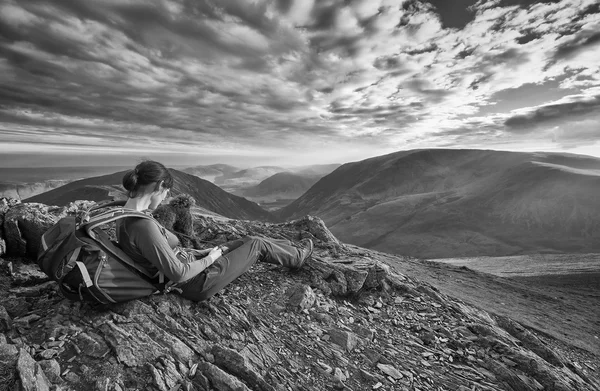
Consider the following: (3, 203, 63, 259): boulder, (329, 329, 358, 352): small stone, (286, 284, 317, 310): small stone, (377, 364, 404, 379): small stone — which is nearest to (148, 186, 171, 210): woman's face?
(286, 284, 317, 310): small stone

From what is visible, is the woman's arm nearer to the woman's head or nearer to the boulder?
the woman's head

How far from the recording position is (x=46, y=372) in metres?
4.12

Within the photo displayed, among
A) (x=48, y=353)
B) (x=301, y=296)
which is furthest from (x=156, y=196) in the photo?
(x=301, y=296)

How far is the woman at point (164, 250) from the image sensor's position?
188 inches

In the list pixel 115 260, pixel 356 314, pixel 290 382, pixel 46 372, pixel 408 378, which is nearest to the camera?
pixel 46 372

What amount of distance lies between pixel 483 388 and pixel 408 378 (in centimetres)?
160

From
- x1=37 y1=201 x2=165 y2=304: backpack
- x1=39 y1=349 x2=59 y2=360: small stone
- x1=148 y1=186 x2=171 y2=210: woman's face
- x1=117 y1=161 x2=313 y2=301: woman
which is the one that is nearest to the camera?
x1=39 y1=349 x2=59 y2=360: small stone

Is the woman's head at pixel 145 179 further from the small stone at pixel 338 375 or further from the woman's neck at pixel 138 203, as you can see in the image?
the small stone at pixel 338 375

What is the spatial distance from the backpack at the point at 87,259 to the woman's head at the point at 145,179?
439 mm

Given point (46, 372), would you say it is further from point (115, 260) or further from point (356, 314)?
point (356, 314)

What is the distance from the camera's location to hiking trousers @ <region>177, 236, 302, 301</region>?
19.5ft

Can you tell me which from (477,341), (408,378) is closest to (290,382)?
(408,378)

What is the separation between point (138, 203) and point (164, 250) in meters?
0.96

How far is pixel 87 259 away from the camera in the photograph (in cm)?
480
